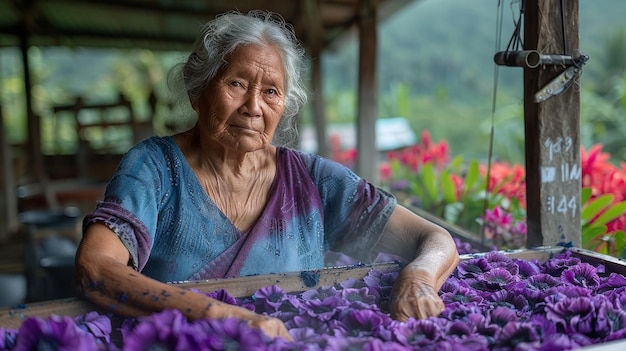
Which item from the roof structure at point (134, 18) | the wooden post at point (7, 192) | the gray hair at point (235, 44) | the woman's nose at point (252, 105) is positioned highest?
the roof structure at point (134, 18)

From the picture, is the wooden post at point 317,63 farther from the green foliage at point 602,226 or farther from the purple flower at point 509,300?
the purple flower at point 509,300

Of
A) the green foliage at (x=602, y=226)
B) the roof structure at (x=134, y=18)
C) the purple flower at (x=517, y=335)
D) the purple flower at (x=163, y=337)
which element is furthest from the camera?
the roof structure at (x=134, y=18)

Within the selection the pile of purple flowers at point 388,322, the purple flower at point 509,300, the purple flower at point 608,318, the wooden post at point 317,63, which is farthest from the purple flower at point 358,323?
the wooden post at point 317,63

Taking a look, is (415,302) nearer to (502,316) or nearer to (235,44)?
(502,316)

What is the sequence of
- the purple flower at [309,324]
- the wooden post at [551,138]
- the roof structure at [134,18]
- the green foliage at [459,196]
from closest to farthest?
1. the purple flower at [309,324]
2. the wooden post at [551,138]
3. the green foliage at [459,196]
4. the roof structure at [134,18]

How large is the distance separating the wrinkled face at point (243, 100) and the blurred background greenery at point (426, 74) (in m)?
8.09

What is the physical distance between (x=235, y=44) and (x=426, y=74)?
85.5 ft

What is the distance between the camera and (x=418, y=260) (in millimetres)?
1687

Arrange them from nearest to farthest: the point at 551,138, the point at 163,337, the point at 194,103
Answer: the point at 163,337, the point at 194,103, the point at 551,138

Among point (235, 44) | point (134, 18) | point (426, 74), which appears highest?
point (426, 74)

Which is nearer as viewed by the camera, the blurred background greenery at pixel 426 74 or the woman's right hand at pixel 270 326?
the woman's right hand at pixel 270 326

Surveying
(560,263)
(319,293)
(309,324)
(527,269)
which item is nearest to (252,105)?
(319,293)

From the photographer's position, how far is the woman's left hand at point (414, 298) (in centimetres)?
142

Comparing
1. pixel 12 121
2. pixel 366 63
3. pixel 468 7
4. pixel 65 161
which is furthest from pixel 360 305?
pixel 468 7
